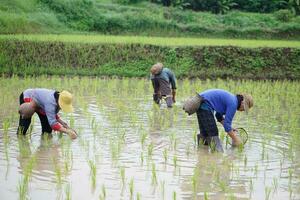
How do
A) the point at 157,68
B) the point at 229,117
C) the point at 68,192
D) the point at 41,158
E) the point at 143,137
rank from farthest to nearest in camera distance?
the point at 157,68
the point at 143,137
the point at 229,117
the point at 41,158
the point at 68,192

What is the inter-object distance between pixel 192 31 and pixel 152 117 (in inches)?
488

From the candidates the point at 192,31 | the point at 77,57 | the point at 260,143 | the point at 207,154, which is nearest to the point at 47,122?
the point at 207,154

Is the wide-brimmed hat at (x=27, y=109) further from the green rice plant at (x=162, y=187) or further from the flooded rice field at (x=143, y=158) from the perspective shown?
the green rice plant at (x=162, y=187)

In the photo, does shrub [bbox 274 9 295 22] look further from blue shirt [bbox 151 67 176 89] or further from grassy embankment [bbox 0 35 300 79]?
blue shirt [bbox 151 67 176 89]

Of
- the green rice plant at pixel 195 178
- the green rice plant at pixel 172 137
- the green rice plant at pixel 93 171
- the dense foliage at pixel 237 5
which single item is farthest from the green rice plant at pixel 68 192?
the dense foliage at pixel 237 5

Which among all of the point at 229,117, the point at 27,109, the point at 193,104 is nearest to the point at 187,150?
the point at 193,104

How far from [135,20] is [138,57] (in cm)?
579

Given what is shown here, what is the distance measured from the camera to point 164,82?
10.5m

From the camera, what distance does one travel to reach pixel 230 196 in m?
5.39

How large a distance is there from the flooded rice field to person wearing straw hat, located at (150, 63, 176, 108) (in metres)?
0.24

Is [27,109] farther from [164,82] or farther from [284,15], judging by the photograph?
[284,15]

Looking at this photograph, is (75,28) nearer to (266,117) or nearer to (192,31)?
(192,31)

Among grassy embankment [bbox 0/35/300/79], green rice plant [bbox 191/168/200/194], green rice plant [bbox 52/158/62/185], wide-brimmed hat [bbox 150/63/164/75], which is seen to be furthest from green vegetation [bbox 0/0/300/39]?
green rice plant [bbox 191/168/200/194]

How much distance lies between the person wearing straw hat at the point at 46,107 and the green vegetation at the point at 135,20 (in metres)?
10.4
